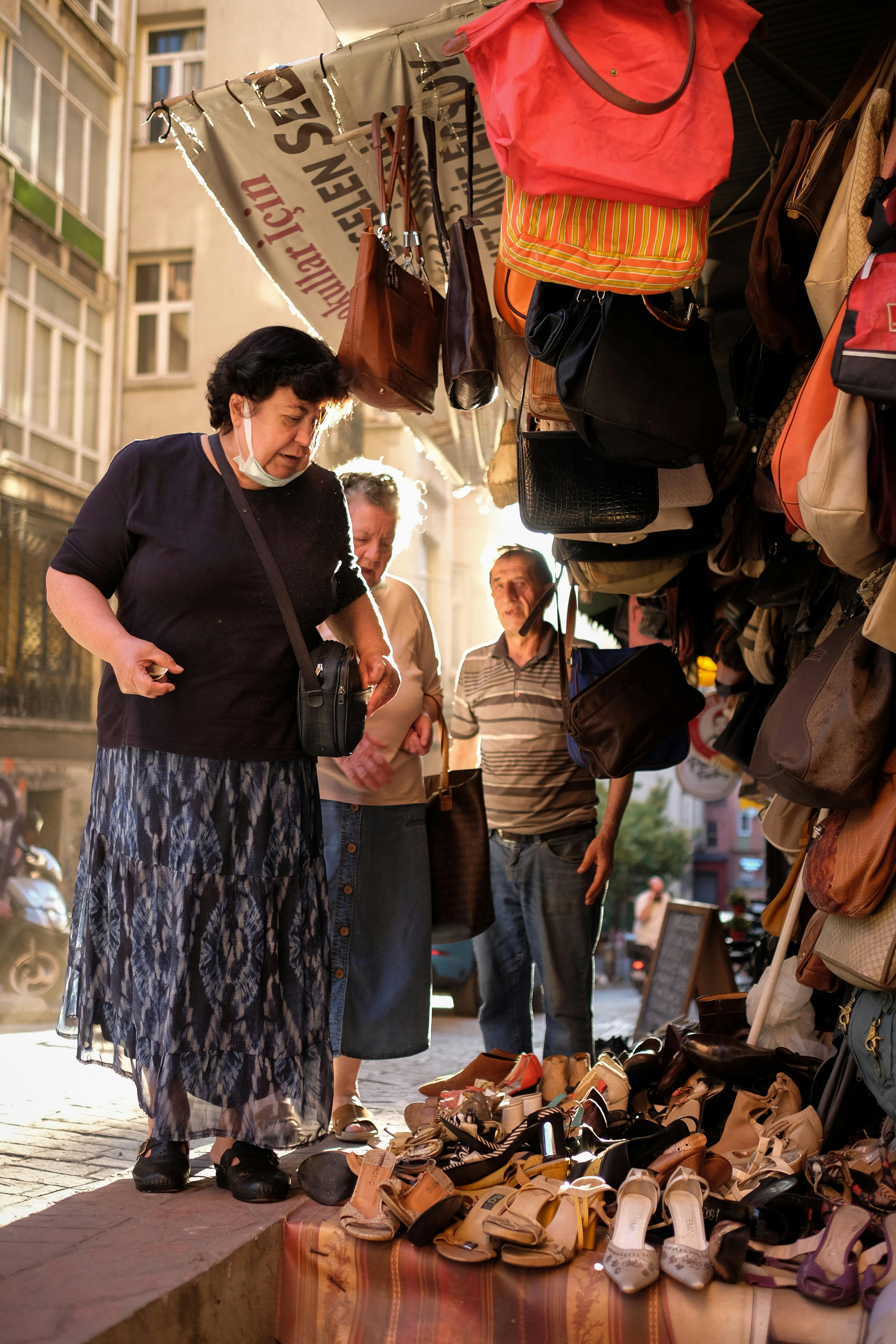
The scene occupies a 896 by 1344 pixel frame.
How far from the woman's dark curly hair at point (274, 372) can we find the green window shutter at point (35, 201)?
49.2ft

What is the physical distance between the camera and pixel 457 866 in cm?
383

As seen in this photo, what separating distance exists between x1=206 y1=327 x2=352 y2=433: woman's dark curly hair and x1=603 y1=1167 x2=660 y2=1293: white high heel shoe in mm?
2039

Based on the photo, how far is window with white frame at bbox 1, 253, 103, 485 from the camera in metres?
16.0

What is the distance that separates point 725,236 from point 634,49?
269cm

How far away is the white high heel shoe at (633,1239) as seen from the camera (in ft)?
7.34

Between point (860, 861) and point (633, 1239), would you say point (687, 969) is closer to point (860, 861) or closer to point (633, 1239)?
point (860, 861)

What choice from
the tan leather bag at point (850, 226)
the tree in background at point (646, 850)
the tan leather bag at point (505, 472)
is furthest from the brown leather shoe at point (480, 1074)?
the tree in background at point (646, 850)

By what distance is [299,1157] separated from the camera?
10.3ft

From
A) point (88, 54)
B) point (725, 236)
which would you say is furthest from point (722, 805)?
point (725, 236)

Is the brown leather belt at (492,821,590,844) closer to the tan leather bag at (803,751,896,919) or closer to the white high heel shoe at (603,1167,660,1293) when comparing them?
the tan leather bag at (803,751,896,919)

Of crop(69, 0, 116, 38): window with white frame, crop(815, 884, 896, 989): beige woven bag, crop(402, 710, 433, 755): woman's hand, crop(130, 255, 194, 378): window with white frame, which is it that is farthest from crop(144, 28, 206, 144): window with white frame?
crop(815, 884, 896, 989): beige woven bag

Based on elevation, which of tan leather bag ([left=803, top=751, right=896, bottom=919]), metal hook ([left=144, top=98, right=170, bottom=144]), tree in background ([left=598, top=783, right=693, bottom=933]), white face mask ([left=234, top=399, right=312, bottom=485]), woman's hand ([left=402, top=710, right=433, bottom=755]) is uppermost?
metal hook ([left=144, top=98, right=170, bottom=144])

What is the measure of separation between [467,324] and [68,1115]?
2.85 m

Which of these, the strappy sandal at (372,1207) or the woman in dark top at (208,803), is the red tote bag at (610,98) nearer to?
the woman in dark top at (208,803)
